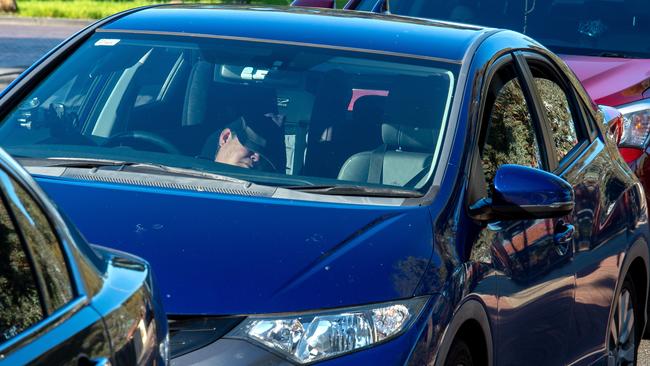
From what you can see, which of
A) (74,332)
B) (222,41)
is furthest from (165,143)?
(74,332)

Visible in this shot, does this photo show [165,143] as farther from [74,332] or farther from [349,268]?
[74,332]

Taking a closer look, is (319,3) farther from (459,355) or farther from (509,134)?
(459,355)

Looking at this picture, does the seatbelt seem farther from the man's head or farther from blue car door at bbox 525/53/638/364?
blue car door at bbox 525/53/638/364

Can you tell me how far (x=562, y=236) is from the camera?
539cm

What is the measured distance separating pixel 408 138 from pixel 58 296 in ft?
8.12

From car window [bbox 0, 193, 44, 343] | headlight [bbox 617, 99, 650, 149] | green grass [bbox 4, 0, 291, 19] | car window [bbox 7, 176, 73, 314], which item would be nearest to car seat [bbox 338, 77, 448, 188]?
car window [bbox 7, 176, 73, 314]

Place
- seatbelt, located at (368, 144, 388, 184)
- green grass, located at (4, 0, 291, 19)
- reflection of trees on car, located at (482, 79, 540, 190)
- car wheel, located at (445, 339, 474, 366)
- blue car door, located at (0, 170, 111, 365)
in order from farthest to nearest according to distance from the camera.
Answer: green grass, located at (4, 0, 291, 19), reflection of trees on car, located at (482, 79, 540, 190), seatbelt, located at (368, 144, 388, 184), car wheel, located at (445, 339, 474, 366), blue car door, located at (0, 170, 111, 365)

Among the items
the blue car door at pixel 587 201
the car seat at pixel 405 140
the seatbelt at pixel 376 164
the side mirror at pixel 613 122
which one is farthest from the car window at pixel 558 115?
the seatbelt at pixel 376 164

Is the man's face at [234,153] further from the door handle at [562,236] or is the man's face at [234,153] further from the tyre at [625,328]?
the tyre at [625,328]

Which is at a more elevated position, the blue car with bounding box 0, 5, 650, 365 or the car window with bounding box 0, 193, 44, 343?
the car window with bounding box 0, 193, 44, 343

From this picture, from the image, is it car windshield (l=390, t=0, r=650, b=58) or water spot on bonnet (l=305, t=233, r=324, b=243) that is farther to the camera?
car windshield (l=390, t=0, r=650, b=58)

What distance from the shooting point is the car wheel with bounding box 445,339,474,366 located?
4.34 meters

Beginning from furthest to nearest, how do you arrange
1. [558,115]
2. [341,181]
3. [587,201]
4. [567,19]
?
[567,19]
[558,115]
[587,201]
[341,181]

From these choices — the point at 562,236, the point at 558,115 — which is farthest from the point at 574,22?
the point at 562,236
